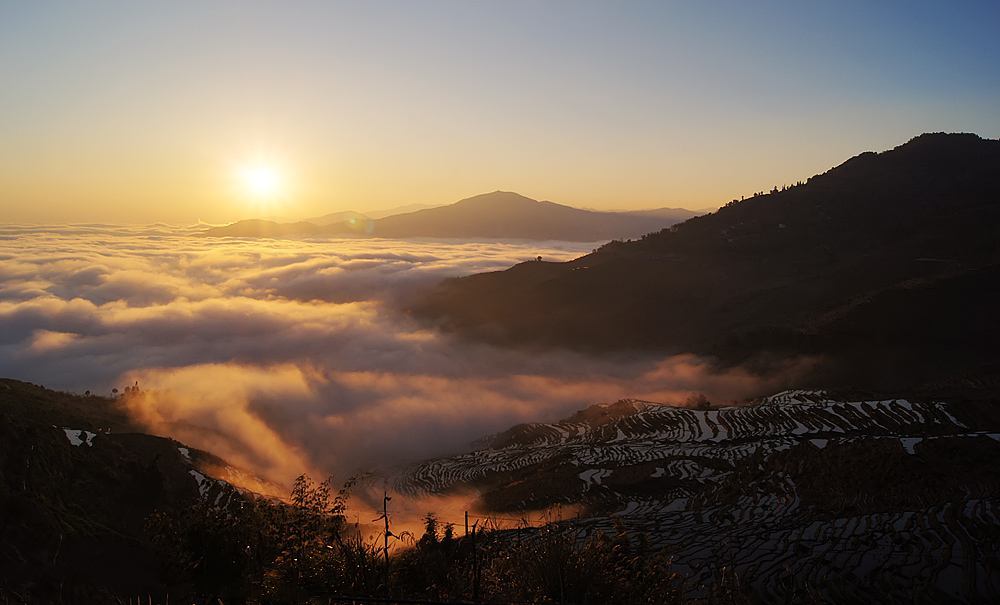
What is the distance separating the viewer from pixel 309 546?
42.0 feet

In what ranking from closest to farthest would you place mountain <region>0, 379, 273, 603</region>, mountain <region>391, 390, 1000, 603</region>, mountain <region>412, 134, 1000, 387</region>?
mountain <region>391, 390, 1000, 603</region>
mountain <region>0, 379, 273, 603</region>
mountain <region>412, 134, 1000, 387</region>

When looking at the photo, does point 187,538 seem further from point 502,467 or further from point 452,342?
point 452,342

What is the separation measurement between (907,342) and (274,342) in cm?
12005

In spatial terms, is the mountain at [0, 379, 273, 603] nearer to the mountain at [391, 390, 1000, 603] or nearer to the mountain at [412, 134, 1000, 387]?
the mountain at [391, 390, 1000, 603]

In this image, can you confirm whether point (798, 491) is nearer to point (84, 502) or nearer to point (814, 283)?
point (84, 502)

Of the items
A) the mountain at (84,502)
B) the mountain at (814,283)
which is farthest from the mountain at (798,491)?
the mountain at (814,283)

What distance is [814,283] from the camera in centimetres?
10131

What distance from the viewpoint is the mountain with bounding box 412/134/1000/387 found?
3073 inches

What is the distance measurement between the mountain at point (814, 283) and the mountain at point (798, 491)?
110 feet

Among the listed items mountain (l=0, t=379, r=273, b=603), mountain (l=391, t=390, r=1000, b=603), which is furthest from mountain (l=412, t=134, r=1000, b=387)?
mountain (l=0, t=379, r=273, b=603)

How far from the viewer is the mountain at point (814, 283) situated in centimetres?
7806

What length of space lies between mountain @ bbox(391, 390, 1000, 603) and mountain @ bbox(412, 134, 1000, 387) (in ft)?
110

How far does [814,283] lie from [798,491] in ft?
285

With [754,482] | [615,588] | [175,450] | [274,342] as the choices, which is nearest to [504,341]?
[274,342]
